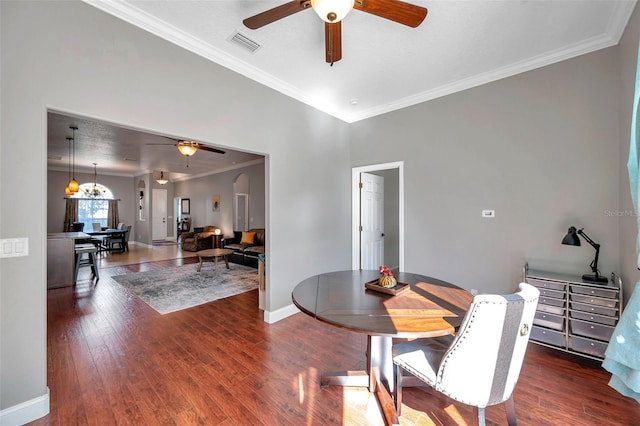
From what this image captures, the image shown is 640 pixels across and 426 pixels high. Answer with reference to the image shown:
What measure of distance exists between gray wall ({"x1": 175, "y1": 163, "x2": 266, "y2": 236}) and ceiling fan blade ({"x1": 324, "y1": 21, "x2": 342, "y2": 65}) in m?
5.12

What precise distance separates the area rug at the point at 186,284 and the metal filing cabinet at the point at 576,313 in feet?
Answer: 12.9

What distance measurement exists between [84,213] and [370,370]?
12.3 m

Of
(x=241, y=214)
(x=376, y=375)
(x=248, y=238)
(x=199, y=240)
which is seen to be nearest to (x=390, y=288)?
(x=376, y=375)

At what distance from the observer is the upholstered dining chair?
1194 millimetres

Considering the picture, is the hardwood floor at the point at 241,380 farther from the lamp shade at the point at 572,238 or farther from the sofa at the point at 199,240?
the sofa at the point at 199,240

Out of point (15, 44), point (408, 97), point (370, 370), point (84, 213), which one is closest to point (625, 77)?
point (408, 97)

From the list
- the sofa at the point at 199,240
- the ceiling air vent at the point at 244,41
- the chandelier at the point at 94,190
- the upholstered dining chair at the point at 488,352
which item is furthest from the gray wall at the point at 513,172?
the chandelier at the point at 94,190

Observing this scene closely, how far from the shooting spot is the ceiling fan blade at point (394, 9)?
1583 millimetres

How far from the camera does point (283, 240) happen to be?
3.29m

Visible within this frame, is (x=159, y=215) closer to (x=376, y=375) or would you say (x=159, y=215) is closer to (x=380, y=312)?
(x=376, y=375)

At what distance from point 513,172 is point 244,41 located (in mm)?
3158

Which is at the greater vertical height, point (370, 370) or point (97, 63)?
point (97, 63)

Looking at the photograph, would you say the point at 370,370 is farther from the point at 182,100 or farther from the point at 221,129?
the point at 182,100

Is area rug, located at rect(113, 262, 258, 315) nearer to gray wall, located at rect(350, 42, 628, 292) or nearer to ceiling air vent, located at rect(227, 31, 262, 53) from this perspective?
gray wall, located at rect(350, 42, 628, 292)
